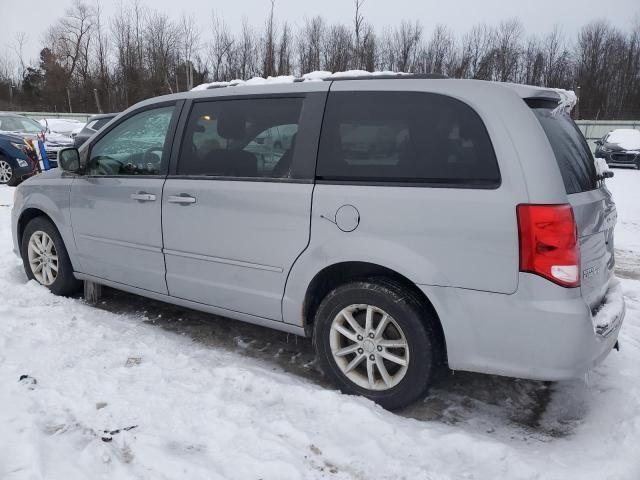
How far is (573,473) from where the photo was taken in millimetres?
2359

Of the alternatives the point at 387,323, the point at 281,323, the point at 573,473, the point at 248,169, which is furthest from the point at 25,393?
the point at 573,473

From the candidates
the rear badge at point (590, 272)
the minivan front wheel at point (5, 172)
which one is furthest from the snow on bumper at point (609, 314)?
the minivan front wheel at point (5, 172)

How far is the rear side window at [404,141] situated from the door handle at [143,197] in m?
1.38

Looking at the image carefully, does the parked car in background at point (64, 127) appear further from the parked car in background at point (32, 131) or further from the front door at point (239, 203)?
the front door at point (239, 203)

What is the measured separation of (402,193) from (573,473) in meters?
1.52

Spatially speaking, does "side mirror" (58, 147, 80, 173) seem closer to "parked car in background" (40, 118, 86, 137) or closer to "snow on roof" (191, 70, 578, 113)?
"snow on roof" (191, 70, 578, 113)

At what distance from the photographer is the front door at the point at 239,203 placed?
10.3 ft

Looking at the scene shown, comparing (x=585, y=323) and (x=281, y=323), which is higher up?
(x=585, y=323)

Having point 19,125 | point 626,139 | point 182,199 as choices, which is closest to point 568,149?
point 182,199

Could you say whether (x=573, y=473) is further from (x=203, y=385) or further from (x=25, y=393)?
(x=25, y=393)

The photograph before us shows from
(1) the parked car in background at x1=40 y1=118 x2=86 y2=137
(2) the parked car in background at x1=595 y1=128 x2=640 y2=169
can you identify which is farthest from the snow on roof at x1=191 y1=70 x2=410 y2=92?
(2) the parked car in background at x1=595 y1=128 x2=640 y2=169

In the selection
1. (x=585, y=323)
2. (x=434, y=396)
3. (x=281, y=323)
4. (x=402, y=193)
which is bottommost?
(x=434, y=396)

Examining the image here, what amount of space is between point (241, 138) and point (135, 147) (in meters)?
1.10

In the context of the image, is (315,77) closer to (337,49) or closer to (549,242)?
(549,242)
